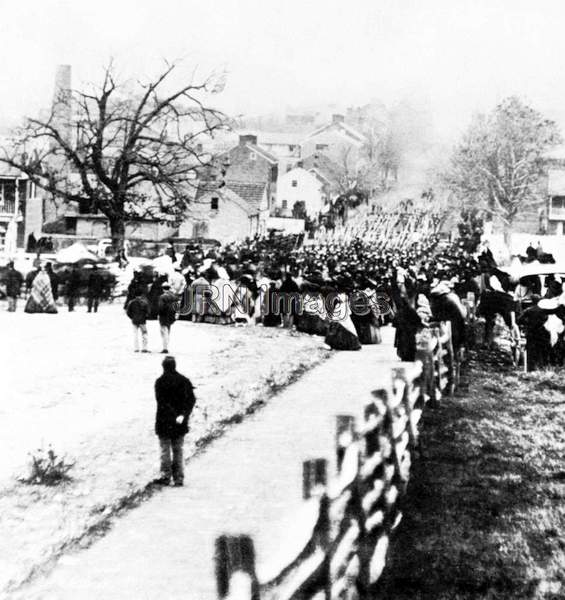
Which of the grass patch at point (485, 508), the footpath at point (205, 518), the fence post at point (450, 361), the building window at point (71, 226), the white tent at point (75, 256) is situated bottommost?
the grass patch at point (485, 508)

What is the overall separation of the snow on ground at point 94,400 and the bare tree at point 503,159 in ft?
120

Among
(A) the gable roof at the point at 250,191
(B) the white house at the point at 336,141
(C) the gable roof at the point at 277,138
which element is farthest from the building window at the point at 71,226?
Result: (C) the gable roof at the point at 277,138

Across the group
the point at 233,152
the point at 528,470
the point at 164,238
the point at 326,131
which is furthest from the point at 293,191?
the point at 528,470

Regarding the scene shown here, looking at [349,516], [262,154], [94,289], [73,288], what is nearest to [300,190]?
[262,154]

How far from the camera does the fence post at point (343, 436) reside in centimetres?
657

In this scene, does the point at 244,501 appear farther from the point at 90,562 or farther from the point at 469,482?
the point at 469,482

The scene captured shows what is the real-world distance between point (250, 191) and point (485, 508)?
57.6m

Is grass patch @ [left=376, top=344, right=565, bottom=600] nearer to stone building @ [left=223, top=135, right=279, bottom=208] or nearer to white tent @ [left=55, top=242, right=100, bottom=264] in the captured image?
white tent @ [left=55, top=242, right=100, bottom=264]

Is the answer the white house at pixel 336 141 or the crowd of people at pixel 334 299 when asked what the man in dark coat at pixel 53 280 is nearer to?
the crowd of people at pixel 334 299

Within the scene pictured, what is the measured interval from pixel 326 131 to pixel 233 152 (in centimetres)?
4045

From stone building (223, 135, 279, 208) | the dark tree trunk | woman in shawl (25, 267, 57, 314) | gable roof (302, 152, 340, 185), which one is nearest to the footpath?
woman in shawl (25, 267, 57, 314)

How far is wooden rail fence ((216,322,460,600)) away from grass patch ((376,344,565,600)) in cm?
27

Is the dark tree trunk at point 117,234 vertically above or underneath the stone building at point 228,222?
underneath

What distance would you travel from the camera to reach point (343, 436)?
6.65 metres
